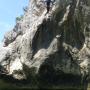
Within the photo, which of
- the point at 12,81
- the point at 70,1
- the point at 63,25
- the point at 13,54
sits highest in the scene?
the point at 70,1

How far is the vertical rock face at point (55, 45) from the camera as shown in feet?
26.0

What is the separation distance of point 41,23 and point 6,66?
4.21 feet

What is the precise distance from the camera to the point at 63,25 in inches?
320

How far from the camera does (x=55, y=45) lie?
26.3 ft

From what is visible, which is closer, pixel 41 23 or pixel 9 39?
pixel 41 23

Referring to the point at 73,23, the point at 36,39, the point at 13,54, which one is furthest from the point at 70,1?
the point at 13,54

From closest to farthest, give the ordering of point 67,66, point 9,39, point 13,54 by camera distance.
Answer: point 67,66 → point 13,54 → point 9,39

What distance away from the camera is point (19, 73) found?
26.9 feet

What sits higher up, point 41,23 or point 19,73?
point 41,23

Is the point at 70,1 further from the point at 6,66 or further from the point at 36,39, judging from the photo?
the point at 6,66

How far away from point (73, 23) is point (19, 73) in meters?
1.64

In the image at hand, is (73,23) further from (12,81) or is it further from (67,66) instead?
(12,81)

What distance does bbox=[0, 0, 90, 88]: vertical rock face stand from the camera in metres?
7.91

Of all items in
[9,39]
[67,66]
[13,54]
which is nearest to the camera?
[67,66]
